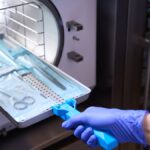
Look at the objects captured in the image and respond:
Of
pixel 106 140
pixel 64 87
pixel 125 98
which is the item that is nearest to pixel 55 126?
pixel 64 87

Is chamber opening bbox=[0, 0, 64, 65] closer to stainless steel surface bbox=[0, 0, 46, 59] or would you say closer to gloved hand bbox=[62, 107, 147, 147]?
stainless steel surface bbox=[0, 0, 46, 59]

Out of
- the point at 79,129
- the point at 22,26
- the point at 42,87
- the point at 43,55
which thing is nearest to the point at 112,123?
the point at 79,129

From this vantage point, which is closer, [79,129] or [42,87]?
[79,129]

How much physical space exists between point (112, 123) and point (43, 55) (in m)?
0.44

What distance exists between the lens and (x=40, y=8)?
114 centimetres

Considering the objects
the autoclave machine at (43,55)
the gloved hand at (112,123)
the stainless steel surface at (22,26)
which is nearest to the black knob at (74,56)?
the autoclave machine at (43,55)

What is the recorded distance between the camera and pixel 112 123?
33.2 inches

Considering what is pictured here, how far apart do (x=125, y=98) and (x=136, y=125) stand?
1.49ft

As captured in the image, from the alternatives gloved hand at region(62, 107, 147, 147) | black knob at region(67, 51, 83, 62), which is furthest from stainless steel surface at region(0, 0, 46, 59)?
gloved hand at region(62, 107, 147, 147)

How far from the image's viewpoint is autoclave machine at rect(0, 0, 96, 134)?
938 mm

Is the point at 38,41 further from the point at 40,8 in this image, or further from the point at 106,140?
the point at 106,140

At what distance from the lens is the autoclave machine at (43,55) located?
938 mm

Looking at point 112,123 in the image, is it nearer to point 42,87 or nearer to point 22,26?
point 42,87

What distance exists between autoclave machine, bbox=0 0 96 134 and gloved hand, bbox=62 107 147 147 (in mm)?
81
